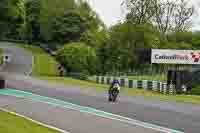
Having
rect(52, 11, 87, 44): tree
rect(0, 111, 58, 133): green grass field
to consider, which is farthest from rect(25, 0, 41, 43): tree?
rect(0, 111, 58, 133): green grass field

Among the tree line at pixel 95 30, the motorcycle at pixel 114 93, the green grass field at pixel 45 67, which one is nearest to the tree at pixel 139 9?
the tree line at pixel 95 30

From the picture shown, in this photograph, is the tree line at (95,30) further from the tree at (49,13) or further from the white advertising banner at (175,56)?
the white advertising banner at (175,56)

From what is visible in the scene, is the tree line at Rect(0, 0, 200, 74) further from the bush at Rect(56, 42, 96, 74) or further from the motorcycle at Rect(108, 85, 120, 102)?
the motorcycle at Rect(108, 85, 120, 102)

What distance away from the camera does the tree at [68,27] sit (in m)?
82.9

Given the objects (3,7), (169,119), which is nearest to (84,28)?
(3,7)

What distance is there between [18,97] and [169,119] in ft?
36.4

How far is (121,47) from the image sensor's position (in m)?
62.2

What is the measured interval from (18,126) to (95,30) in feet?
214

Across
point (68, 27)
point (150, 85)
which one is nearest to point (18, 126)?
point (150, 85)

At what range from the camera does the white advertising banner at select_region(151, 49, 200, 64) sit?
136 feet

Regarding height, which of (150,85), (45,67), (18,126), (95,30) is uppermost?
(95,30)

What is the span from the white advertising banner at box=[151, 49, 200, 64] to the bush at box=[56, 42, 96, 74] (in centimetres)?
1395

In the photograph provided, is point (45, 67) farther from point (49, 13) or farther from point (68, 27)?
point (49, 13)

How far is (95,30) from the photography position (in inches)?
3066
